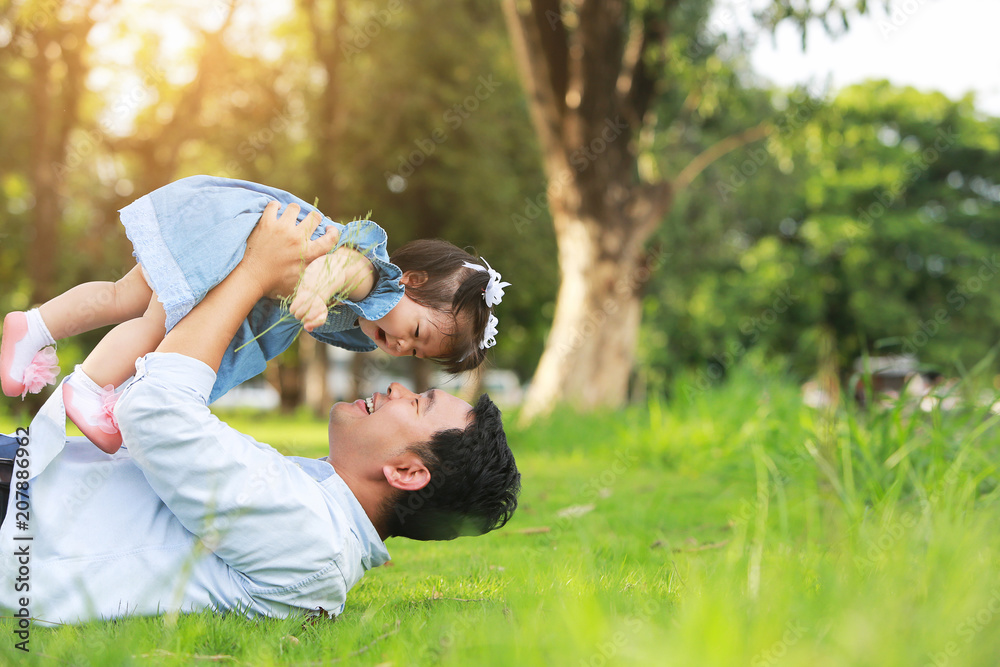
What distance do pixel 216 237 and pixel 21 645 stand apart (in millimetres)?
1250

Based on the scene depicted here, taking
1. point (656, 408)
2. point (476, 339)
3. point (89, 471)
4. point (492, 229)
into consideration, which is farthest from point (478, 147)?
point (89, 471)

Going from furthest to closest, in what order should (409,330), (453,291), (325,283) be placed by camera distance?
(453,291)
(409,330)
(325,283)

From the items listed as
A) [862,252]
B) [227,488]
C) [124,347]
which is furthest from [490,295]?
[862,252]

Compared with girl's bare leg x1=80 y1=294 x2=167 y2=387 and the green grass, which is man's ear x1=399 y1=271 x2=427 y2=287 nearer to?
girl's bare leg x1=80 y1=294 x2=167 y2=387

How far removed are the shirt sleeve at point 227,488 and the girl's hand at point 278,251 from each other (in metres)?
0.39

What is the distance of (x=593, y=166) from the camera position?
8812 millimetres

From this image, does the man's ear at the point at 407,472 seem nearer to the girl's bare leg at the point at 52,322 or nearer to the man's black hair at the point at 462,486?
the man's black hair at the point at 462,486

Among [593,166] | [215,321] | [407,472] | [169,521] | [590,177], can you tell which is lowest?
[169,521]

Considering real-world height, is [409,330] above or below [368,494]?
above

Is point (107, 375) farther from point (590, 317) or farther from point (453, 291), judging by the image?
point (590, 317)

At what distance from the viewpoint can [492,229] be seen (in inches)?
688

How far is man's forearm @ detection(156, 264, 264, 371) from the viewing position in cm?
207

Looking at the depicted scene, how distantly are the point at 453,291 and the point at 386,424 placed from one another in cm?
100

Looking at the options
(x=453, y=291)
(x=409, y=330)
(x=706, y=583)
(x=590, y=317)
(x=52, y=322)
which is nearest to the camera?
(x=706, y=583)
